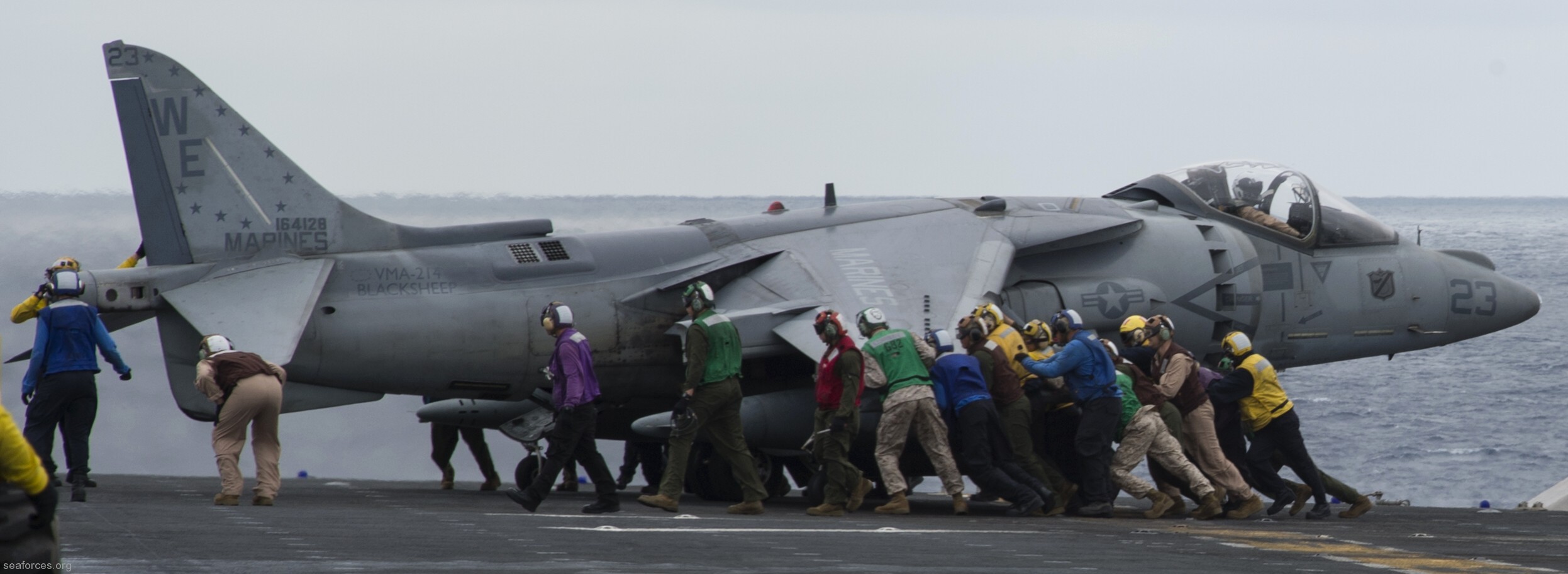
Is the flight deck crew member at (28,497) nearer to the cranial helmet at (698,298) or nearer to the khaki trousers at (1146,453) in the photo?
the cranial helmet at (698,298)

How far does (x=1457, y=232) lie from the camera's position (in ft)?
255

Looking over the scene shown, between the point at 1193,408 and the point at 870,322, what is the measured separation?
2970 mm

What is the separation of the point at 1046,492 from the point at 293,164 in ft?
21.9

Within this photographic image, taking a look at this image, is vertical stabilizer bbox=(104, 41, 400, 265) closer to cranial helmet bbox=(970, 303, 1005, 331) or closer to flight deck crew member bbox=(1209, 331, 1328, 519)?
cranial helmet bbox=(970, 303, 1005, 331)

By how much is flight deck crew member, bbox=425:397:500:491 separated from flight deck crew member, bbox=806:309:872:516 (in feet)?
16.6

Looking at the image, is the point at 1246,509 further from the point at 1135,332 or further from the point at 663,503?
the point at 663,503

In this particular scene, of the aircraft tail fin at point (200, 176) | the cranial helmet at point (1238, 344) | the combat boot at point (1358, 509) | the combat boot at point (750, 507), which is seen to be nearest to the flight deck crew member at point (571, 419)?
the combat boot at point (750, 507)

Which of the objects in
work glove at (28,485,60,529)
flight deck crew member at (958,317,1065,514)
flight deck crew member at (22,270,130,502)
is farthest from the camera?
flight deck crew member at (958,317,1065,514)

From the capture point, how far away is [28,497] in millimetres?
5270

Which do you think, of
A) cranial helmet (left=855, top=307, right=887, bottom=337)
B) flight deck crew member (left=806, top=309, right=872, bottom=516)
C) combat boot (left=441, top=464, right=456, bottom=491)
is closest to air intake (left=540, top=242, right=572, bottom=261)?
flight deck crew member (left=806, top=309, right=872, bottom=516)

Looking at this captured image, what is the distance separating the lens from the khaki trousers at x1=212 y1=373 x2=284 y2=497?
12203 millimetres

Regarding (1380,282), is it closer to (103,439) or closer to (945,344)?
(945,344)

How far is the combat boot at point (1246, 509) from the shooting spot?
14.0 meters

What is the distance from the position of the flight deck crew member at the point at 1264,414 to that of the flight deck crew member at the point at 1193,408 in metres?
0.21
